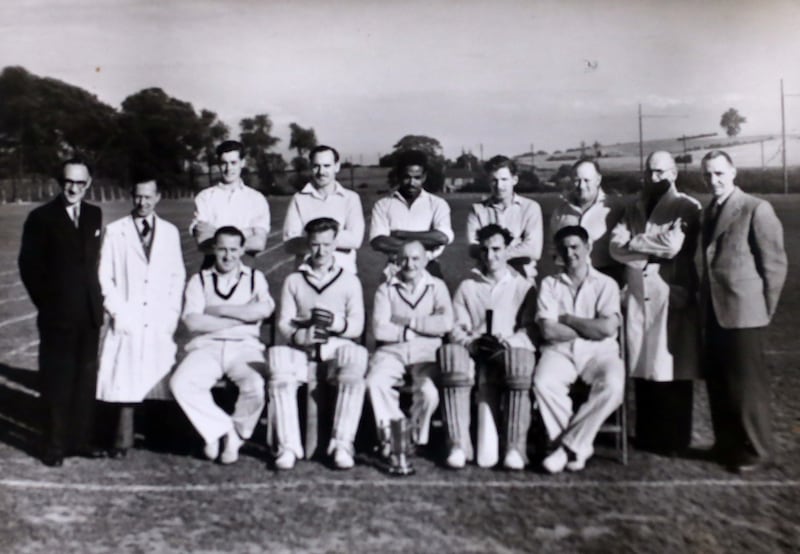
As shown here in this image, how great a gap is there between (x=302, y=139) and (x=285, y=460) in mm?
1928

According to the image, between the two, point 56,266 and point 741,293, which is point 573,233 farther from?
point 56,266

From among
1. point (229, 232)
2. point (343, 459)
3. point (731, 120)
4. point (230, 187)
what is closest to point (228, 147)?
point (230, 187)

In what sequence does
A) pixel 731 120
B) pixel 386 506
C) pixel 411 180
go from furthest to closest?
pixel 411 180, pixel 731 120, pixel 386 506

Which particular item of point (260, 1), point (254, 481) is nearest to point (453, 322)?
point (254, 481)

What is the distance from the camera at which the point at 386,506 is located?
3395 mm

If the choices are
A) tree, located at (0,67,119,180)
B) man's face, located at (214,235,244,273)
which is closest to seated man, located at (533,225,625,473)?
man's face, located at (214,235,244,273)

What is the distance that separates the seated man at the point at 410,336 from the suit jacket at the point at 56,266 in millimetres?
1437

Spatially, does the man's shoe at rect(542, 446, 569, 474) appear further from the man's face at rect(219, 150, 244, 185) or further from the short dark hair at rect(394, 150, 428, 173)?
the man's face at rect(219, 150, 244, 185)

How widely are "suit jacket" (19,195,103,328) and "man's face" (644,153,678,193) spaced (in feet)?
9.14

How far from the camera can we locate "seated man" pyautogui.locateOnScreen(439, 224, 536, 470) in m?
3.82

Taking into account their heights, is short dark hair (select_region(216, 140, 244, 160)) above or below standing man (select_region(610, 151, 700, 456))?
above

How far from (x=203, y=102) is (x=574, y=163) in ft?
6.54

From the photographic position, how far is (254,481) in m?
3.69

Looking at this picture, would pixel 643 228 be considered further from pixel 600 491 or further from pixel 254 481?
pixel 254 481
